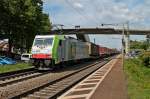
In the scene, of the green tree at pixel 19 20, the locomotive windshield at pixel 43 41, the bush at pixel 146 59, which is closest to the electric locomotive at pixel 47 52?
the locomotive windshield at pixel 43 41

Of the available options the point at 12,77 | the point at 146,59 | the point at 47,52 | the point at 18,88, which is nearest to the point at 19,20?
the point at 146,59

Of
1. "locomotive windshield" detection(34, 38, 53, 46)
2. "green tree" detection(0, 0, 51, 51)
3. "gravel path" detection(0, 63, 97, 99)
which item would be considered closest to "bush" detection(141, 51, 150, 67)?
"green tree" detection(0, 0, 51, 51)

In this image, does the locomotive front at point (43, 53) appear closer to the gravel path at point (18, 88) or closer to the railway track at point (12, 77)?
the railway track at point (12, 77)

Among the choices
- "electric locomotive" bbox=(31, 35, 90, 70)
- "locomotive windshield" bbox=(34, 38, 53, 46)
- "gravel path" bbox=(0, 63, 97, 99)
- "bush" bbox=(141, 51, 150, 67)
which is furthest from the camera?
"bush" bbox=(141, 51, 150, 67)

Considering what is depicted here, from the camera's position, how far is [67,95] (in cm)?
1838

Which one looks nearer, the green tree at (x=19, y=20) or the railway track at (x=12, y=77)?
the railway track at (x=12, y=77)

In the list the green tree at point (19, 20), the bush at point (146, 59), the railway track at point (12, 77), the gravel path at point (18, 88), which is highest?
the green tree at point (19, 20)

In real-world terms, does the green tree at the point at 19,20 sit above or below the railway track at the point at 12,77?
above

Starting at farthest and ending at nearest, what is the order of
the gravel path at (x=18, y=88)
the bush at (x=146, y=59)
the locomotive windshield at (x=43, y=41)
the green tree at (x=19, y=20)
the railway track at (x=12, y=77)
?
the green tree at (x=19, y=20) < the bush at (x=146, y=59) < the locomotive windshield at (x=43, y=41) < the railway track at (x=12, y=77) < the gravel path at (x=18, y=88)

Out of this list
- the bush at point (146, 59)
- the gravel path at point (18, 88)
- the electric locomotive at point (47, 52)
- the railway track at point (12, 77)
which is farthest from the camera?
the bush at point (146, 59)

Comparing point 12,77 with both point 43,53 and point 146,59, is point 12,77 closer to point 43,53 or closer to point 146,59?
point 43,53

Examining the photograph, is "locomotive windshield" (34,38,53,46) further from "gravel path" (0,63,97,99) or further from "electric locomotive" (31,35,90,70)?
"gravel path" (0,63,97,99)

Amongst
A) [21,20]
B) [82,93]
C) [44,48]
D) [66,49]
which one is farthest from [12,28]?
[82,93]

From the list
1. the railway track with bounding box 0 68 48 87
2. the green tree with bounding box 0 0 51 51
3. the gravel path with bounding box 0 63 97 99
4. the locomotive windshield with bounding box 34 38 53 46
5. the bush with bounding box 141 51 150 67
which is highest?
the green tree with bounding box 0 0 51 51
